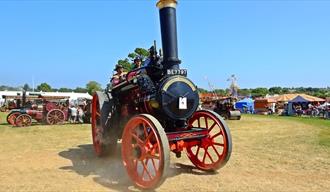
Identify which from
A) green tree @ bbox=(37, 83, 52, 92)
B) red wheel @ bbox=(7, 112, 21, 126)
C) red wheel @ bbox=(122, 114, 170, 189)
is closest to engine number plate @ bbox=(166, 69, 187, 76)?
red wheel @ bbox=(122, 114, 170, 189)

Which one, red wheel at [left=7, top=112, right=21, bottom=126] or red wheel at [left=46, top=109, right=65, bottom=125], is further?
red wheel at [left=46, top=109, right=65, bottom=125]

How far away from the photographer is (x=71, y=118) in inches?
677

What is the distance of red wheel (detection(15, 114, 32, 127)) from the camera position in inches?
609

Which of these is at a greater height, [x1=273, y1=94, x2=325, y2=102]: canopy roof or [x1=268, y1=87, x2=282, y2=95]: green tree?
[x1=268, y1=87, x2=282, y2=95]: green tree

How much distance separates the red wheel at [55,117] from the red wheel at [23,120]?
863 millimetres

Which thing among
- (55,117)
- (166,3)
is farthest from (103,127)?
(55,117)

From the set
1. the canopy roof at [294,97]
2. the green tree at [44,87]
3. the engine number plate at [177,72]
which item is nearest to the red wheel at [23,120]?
the engine number plate at [177,72]

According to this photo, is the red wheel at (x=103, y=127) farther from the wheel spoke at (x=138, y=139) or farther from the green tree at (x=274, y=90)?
the green tree at (x=274, y=90)

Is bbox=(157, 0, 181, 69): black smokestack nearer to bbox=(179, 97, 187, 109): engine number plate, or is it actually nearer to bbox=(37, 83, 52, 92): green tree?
bbox=(179, 97, 187, 109): engine number plate

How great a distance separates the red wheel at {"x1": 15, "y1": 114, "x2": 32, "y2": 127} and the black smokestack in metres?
12.3

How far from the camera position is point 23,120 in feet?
51.4

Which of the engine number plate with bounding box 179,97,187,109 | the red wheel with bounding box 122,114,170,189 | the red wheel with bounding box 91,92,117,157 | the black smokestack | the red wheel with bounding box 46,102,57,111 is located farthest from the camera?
the red wheel with bounding box 46,102,57,111

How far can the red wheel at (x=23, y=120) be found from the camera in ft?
50.8

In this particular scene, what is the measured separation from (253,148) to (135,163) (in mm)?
3961
